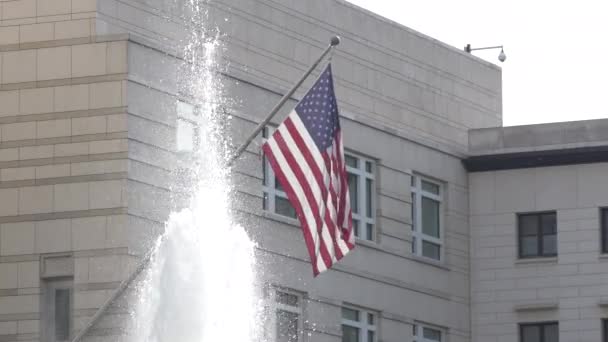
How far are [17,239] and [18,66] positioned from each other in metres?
3.44

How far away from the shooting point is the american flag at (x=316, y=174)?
4300 cm

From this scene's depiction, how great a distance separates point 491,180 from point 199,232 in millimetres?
19968

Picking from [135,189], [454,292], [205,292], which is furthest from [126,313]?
[454,292]

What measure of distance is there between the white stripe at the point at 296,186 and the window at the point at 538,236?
1911 cm

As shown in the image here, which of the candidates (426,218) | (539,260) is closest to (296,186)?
(426,218)

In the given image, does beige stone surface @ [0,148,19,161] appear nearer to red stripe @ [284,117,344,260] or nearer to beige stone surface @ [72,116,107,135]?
beige stone surface @ [72,116,107,135]

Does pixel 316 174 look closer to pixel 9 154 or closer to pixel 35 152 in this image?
pixel 35 152

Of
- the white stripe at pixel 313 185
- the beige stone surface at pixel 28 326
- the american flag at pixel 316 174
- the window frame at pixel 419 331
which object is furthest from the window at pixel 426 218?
the white stripe at pixel 313 185

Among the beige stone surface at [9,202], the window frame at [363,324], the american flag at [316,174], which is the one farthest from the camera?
the window frame at [363,324]

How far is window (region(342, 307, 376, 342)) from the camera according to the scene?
56500 mm

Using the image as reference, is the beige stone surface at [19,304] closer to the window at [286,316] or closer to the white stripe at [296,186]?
the window at [286,316]

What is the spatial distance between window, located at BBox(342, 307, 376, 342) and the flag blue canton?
1267 centimetres

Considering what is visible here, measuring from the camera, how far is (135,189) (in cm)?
4884

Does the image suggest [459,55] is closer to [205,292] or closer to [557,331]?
[557,331]
